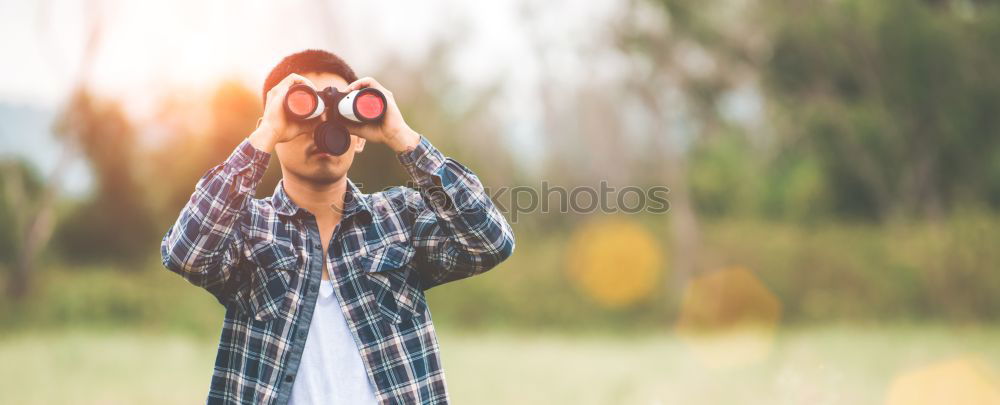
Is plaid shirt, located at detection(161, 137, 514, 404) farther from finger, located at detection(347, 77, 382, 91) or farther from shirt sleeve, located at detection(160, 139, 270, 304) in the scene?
finger, located at detection(347, 77, 382, 91)

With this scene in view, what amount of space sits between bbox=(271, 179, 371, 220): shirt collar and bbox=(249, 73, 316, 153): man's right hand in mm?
158

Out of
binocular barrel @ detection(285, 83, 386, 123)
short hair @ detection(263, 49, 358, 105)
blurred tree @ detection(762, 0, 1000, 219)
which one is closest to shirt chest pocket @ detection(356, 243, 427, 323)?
binocular barrel @ detection(285, 83, 386, 123)

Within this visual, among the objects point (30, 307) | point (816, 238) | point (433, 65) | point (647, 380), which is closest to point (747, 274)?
point (816, 238)

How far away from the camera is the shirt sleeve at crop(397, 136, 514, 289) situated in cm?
220

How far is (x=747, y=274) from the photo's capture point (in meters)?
16.1

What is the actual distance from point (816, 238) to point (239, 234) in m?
15.5

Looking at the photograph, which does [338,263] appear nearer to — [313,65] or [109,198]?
[313,65]

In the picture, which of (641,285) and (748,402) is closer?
(748,402)

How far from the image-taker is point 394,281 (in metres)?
2.19

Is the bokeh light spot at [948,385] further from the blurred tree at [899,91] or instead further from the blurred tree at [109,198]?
the blurred tree at [109,198]

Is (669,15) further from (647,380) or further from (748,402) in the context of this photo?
(748,402)

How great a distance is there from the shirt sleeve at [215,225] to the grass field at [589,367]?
3.44 metres

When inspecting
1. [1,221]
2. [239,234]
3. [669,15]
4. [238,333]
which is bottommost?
[238,333]

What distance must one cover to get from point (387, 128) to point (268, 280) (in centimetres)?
47
